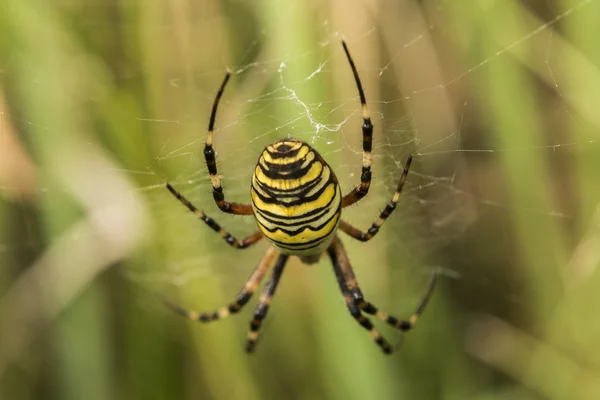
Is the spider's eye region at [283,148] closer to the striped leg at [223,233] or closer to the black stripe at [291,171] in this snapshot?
the black stripe at [291,171]

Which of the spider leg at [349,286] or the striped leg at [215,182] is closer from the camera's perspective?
the striped leg at [215,182]

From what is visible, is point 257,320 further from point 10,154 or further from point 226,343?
point 10,154

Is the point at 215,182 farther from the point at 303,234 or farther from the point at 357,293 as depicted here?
the point at 357,293

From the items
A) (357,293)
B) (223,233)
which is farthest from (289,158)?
(357,293)

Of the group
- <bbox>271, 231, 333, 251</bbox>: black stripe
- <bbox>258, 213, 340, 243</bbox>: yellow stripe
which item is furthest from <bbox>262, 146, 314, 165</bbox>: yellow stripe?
<bbox>271, 231, 333, 251</bbox>: black stripe

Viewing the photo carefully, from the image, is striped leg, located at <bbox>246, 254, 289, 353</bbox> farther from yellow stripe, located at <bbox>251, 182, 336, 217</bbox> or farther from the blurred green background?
yellow stripe, located at <bbox>251, 182, 336, 217</bbox>

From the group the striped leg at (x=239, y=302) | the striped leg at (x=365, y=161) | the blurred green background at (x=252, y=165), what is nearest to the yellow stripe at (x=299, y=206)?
the striped leg at (x=365, y=161)
